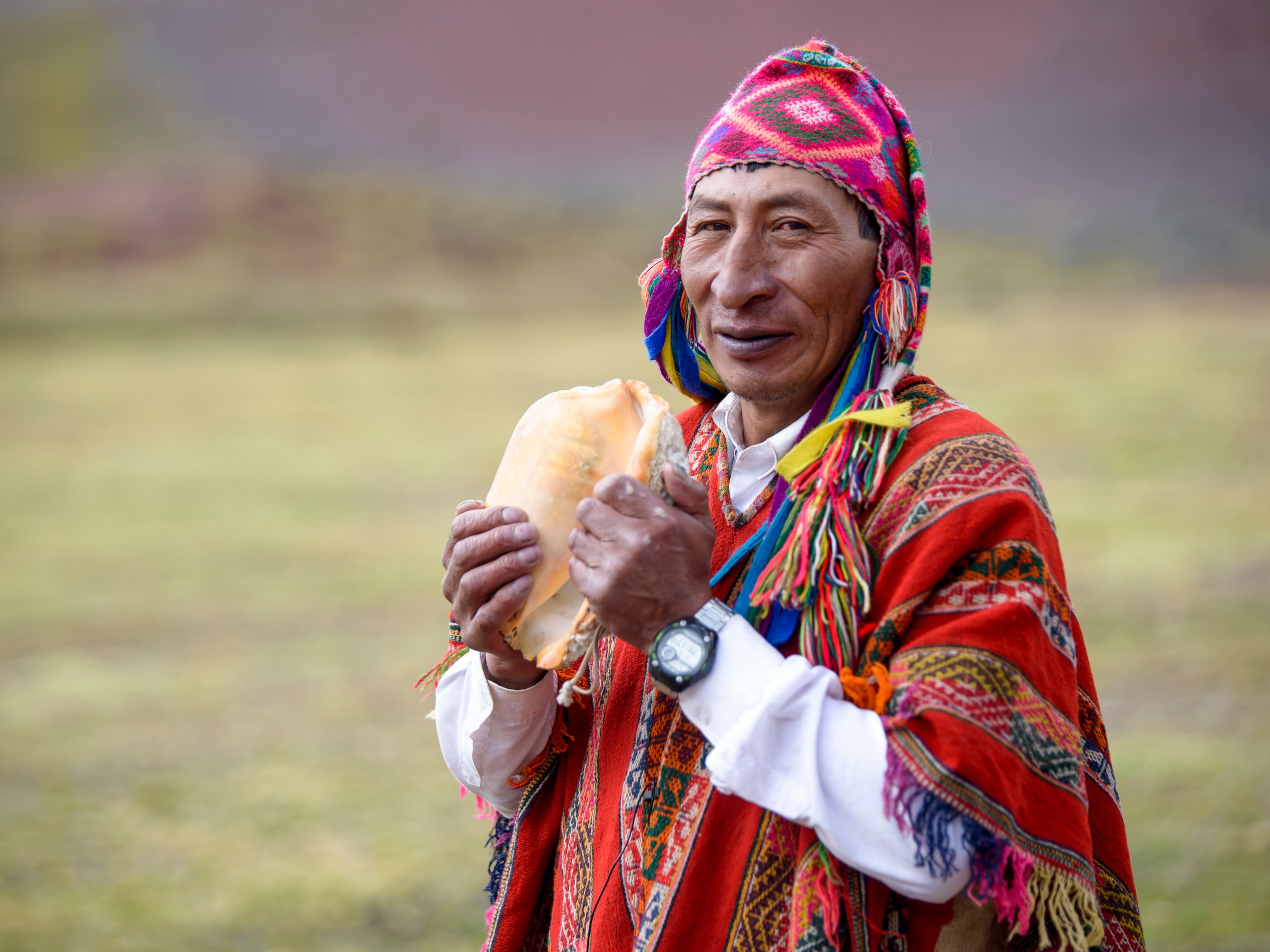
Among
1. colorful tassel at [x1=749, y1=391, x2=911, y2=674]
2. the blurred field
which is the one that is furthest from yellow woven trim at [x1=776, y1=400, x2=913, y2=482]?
the blurred field

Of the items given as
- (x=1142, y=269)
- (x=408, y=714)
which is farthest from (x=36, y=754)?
(x=1142, y=269)

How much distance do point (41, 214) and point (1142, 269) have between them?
Result: 66.9 ft

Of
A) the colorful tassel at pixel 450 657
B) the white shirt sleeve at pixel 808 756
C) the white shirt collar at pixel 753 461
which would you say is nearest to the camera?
the white shirt sleeve at pixel 808 756

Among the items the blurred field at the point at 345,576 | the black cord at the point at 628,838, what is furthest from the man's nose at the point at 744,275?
the blurred field at the point at 345,576

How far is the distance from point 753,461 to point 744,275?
0.28 m

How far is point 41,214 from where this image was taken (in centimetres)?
2222

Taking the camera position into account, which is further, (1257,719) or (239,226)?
(239,226)

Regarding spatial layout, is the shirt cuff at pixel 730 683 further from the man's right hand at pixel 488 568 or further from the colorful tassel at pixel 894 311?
the colorful tassel at pixel 894 311

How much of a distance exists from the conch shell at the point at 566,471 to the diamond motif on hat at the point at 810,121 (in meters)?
0.37

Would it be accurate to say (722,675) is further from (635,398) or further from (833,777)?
(635,398)

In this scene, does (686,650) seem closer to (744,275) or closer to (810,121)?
(744,275)

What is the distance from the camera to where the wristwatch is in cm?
129

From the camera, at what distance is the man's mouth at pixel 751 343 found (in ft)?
4.99

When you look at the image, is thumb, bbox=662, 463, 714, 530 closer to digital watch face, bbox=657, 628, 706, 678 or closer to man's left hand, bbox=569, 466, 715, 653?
man's left hand, bbox=569, 466, 715, 653
